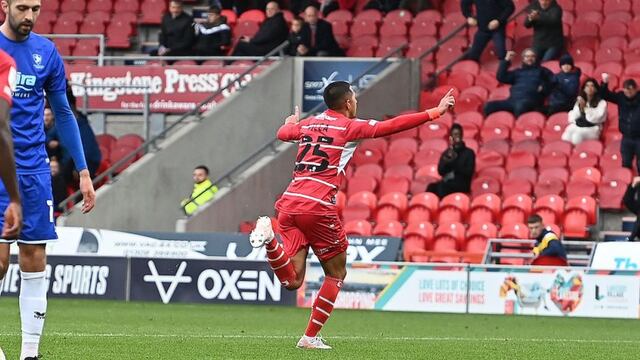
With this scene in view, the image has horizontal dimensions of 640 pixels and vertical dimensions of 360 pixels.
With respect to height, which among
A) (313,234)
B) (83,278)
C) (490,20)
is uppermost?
(490,20)

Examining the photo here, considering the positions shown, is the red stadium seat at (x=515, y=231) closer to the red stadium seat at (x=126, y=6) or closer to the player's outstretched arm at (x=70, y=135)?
the red stadium seat at (x=126, y=6)

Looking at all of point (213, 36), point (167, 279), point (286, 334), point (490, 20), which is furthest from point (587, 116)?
point (286, 334)

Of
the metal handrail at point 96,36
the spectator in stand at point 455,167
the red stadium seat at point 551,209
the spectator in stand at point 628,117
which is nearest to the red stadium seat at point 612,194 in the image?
the spectator in stand at point 628,117

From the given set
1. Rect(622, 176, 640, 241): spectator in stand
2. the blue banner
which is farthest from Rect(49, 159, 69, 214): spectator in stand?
Rect(622, 176, 640, 241): spectator in stand

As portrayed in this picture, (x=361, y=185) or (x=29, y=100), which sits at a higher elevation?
(x=361, y=185)

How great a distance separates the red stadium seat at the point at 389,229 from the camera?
21219 millimetres

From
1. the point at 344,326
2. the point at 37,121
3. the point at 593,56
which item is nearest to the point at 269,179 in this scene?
the point at 593,56

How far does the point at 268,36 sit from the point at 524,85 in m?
4.73

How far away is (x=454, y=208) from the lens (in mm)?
21312

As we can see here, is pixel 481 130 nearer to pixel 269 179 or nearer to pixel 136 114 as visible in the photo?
pixel 269 179

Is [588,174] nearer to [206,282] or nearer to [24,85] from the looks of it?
[206,282]

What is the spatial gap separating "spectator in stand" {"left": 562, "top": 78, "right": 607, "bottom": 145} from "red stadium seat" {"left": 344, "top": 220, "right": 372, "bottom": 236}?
133 inches

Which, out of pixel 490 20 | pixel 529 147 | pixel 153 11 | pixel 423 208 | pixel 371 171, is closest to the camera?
pixel 423 208

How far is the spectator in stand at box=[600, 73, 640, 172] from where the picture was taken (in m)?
20.4
